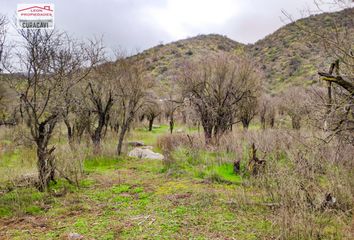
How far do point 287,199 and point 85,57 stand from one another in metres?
10.4

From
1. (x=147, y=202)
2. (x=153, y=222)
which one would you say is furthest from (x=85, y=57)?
(x=153, y=222)

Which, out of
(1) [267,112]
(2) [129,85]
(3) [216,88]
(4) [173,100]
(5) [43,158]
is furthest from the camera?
(1) [267,112]

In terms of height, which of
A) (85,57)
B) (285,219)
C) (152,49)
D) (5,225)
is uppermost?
(152,49)

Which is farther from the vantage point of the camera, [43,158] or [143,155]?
[143,155]

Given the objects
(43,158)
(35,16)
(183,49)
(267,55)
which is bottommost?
(43,158)

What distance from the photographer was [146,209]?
689 centimetres

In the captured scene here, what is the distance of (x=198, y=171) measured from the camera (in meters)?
9.86

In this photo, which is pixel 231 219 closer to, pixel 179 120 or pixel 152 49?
pixel 179 120

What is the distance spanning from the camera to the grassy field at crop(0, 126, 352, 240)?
5.57 m

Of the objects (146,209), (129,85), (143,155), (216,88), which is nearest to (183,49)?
(216,88)

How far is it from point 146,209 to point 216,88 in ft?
32.8

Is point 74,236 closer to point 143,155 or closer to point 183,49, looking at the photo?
point 143,155

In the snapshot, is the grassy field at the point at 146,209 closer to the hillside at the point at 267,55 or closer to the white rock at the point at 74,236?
the white rock at the point at 74,236

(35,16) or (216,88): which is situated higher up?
(35,16)
